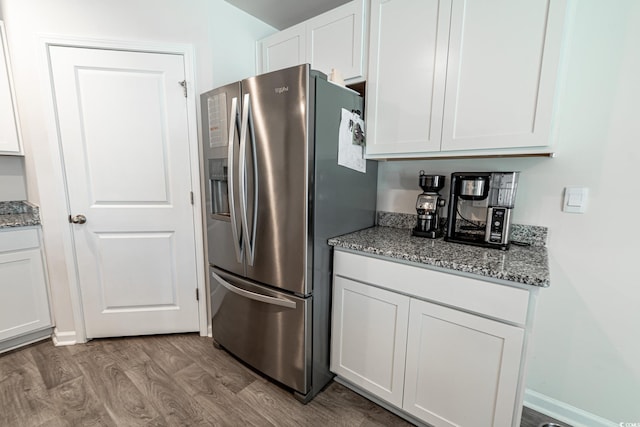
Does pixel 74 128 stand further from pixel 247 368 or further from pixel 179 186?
pixel 247 368

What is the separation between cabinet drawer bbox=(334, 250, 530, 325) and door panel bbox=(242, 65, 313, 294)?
286 mm

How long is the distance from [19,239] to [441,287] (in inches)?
106

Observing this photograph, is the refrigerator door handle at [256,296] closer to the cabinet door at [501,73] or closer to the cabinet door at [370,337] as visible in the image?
the cabinet door at [370,337]

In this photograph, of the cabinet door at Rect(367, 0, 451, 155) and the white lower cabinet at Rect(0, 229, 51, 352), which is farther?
the white lower cabinet at Rect(0, 229, 51, 352)

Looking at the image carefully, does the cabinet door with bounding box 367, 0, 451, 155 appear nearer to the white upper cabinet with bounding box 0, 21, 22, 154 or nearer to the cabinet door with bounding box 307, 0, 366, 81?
the cabinet door with bounding box 307, 0, 366, 81

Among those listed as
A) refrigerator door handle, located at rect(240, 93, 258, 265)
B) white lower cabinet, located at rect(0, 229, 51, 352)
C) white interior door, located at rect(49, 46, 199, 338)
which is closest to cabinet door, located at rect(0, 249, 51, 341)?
white lower cabinet, located at rect(0, 229, 51, 352)

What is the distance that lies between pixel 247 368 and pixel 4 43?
Answer: 272 centimetres

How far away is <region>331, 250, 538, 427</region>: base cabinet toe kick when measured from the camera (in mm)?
1088

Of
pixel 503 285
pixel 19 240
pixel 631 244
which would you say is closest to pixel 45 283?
pixel 19 240

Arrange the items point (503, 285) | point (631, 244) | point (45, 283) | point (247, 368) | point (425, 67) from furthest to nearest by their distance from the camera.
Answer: point (45, 283) < point (247, 368) < point (425, 67) < point (631, 244) < point (503, 285)

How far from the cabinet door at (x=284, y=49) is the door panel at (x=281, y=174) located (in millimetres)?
644

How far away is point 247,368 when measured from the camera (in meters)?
1.85

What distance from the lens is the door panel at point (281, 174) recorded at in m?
1.36

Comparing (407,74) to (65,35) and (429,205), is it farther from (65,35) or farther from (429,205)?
(65,35)
